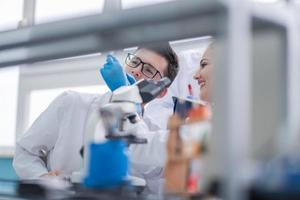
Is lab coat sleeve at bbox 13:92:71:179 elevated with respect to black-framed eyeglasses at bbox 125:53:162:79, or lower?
lower

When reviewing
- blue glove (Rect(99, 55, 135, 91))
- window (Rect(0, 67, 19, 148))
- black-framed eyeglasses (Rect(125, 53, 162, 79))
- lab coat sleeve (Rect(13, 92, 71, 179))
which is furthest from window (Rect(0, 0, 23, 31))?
blue glove (Rect(99, 55, 135, 91))

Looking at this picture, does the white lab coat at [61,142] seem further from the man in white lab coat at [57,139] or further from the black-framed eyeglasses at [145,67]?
the black-framed eyeglasses at [145,67]

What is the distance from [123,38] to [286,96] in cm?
28

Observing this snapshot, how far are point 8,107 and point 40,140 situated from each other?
2.09 metres

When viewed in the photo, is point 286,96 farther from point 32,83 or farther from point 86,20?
point 32,83

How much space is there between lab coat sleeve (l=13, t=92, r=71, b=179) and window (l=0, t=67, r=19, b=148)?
6.24ft

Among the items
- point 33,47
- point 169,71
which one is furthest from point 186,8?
point 169,71

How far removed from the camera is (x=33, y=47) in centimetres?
104

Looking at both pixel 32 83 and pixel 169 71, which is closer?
pixel 169 71

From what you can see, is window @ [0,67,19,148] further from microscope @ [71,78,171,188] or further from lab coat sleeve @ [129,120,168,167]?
microscope @ [71,78,171,188]

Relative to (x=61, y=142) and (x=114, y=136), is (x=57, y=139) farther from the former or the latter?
(x=114, y=136)

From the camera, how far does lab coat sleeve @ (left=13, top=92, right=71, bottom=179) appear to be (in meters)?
1.96

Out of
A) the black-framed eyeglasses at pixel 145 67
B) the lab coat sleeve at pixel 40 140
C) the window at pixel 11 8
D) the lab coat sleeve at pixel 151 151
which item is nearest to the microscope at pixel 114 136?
the lab coat sleeve at pixel 151 151

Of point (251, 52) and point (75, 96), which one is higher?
point (75, 96)
